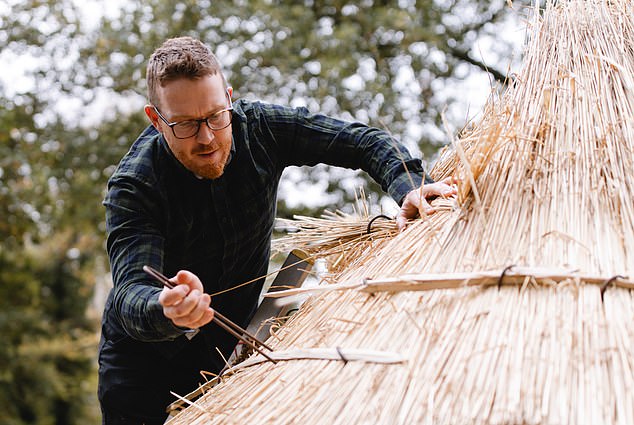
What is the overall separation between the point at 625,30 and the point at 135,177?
1.28 metres

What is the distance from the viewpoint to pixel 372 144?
1991 mm

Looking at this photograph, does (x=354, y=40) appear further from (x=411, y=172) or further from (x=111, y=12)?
(x=411, y=172)

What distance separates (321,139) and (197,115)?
16.6 inches

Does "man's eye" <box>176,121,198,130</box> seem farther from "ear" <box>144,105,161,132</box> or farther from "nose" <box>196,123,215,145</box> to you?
"ear" <box>144,105,161,132</box>

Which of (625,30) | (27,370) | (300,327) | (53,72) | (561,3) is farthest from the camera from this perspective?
(27,370)

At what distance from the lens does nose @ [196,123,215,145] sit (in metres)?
1.75

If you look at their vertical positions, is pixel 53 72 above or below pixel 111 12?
below

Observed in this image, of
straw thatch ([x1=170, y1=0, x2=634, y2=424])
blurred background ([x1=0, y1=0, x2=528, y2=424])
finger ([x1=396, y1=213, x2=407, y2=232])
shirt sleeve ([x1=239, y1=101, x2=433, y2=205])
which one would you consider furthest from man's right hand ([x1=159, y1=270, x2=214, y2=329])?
blurred background ([x1=0, y1=0, x2=528, y2=424])

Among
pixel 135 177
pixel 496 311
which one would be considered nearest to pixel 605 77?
pixel 496 311

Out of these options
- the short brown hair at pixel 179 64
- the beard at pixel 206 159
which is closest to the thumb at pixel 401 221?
the beard at pixel 206 159

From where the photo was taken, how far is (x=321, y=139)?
6.71ft

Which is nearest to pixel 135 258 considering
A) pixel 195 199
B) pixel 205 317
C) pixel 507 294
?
pixel 195 199

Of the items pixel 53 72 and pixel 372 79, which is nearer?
pixel 372 79

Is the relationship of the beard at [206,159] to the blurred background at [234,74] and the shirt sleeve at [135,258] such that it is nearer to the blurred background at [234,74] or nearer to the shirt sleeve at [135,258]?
the shirt sleeve at [135,258]
